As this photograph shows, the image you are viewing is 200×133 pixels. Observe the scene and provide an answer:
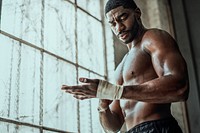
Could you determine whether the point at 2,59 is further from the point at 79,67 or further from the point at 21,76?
the point at 79,67

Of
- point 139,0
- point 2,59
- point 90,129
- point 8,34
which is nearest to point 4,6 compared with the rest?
point 8,34

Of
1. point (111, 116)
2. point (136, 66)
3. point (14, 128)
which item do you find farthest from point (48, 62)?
point (136, 66)

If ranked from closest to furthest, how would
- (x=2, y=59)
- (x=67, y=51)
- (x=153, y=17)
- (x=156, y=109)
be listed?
(x=156, y=109) → (x=2, y=59) → (x=67, y=51) → (x=153, y=17)

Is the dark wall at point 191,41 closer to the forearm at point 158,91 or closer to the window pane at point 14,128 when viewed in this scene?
the window pane at point 14,128

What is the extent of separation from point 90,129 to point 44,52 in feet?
1.93

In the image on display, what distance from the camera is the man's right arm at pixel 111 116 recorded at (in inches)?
62.9

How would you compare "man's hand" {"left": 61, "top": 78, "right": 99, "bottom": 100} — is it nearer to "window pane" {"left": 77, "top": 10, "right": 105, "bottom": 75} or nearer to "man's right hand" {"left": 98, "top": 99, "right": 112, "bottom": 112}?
"man's right hand" {"left": 98, "top": 99, "right": 112, "bottom": 112}

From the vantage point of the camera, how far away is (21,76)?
198cm

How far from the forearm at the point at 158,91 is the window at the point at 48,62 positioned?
74 cm

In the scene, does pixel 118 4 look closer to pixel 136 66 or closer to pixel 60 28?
pixel 136 66

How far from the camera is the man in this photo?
4.27ft

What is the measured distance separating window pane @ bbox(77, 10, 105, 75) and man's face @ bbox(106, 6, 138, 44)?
3.21 feet

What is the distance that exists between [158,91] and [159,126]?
149mm

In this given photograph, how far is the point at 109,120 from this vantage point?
161 centimetres
